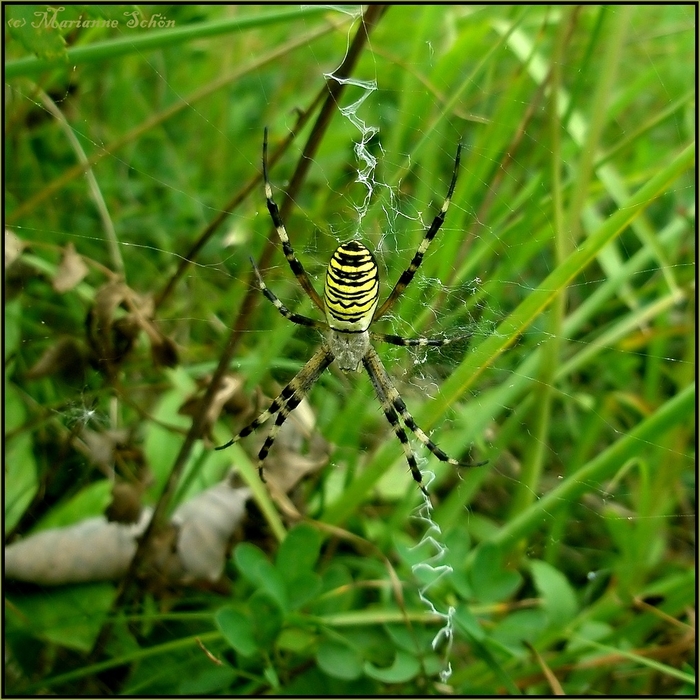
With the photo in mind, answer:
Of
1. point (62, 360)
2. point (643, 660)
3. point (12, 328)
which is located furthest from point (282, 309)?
point (643, 660)

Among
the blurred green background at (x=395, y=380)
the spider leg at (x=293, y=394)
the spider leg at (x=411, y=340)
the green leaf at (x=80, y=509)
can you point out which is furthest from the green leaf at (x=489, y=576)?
the green leaf at (x=80, y=509)

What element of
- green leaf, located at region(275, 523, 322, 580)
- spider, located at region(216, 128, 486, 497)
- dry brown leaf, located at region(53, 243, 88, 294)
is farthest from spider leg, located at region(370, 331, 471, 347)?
dry brown leaf, located at region(53, 243, 88, 294)

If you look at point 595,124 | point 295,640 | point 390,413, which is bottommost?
point 295,640

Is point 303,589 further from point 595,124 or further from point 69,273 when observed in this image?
point 595,124

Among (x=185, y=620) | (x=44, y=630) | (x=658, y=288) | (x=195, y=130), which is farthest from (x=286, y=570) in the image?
(x=195, y=130)

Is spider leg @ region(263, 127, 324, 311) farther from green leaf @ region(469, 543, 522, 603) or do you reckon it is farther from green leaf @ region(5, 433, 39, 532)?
green leaf @ region(5, 433, 39, 532)

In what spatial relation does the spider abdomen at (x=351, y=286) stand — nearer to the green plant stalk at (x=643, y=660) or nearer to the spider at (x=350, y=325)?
the spider at (x=350, y=325)

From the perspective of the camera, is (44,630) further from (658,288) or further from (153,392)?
(658,288)
